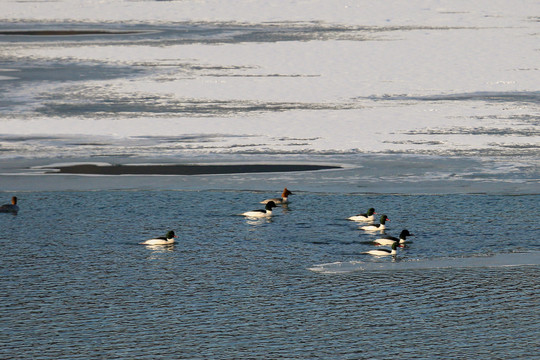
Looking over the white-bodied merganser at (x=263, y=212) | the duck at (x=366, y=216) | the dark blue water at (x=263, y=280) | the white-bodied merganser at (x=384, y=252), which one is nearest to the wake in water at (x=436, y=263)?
the dark blue water at (x=263, y=280)

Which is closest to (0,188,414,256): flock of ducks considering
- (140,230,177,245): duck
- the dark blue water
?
(140,230,177,245): duck

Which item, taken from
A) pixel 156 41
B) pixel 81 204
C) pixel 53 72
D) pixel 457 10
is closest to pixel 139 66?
pixel 53 72

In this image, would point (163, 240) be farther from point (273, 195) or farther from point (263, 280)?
point (273, 195)

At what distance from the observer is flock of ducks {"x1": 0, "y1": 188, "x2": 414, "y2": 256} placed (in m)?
17.0

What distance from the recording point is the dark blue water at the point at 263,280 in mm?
12352

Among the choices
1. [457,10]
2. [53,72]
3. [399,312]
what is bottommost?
[399,312]

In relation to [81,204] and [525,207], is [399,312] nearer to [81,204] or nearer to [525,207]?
[525,207]

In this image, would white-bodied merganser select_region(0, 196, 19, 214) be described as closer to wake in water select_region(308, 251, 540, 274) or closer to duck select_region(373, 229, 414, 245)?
wake in water select_region(308, 251, 540, 274)

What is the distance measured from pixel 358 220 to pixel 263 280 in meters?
4.38

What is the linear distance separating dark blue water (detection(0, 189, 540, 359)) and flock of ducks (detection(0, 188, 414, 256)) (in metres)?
0.19

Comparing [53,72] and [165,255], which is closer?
[165,255]

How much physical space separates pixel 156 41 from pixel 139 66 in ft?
23.8

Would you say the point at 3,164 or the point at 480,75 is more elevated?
the point at 480,75

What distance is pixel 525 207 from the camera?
19719mm
